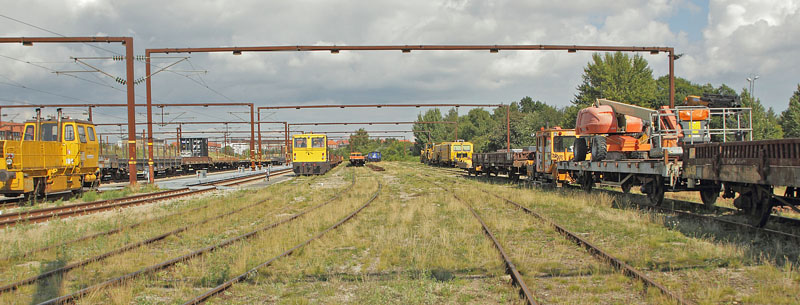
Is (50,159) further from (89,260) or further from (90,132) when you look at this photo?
(89,260)

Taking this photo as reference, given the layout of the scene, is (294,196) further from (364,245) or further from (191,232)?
(364,245)

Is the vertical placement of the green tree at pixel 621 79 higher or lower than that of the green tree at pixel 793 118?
higher

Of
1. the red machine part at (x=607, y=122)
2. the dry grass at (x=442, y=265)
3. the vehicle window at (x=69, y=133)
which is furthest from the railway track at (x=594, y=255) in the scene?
the vehicle window at (x=69, y=133)

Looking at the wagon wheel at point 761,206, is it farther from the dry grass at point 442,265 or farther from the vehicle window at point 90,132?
the vehicle window at point 90,132

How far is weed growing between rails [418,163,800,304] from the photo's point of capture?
17.9 ft

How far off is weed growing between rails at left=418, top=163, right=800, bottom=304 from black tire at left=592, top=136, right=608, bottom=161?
3339 millimetres

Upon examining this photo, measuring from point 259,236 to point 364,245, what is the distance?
86.7 inches

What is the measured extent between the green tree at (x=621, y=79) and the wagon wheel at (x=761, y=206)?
166 ft

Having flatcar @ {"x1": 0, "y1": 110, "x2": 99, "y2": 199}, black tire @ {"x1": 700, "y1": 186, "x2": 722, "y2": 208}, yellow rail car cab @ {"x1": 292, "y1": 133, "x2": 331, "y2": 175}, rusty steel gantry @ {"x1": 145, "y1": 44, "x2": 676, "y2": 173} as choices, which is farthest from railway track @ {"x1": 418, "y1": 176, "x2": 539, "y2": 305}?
yellow rail car cab @ {"x1": 292, "y1": 133, "x2": 331, "y2": 175}

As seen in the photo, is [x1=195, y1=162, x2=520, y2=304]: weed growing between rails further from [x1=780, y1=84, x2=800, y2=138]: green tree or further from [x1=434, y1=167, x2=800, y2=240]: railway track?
[x1=780, y1=84, x2=800, y2=138]: green tree

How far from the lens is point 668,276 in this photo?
6242mm

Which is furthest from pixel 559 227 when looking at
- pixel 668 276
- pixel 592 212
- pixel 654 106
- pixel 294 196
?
pixel 654 106

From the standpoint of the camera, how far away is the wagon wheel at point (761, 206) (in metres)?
8.55

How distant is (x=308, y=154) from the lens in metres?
36.2
